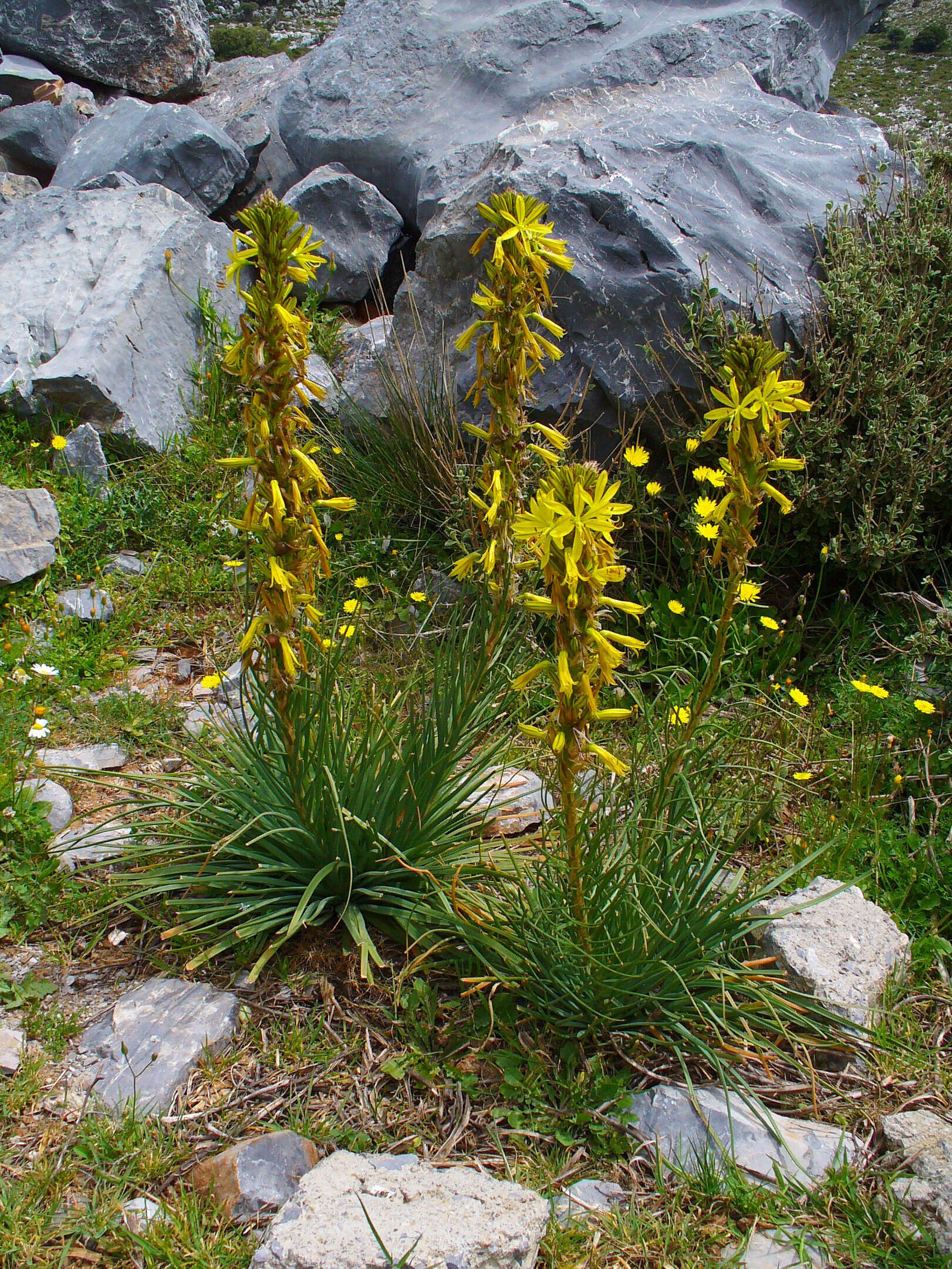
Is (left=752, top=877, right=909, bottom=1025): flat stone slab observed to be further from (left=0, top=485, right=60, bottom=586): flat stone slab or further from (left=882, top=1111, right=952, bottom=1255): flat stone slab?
(left=0, top=485, right=60, bottom=586): flat stone slab

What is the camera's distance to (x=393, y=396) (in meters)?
4.84

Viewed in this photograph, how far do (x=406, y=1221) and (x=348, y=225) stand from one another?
20.8 ft

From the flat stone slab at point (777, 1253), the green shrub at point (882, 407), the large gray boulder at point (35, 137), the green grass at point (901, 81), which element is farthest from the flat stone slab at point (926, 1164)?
the large gray boulder at point (35, 137)

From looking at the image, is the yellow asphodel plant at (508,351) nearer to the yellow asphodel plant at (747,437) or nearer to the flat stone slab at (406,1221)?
the yellow asphodel plant at (747,437)

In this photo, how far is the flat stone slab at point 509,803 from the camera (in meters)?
3.02

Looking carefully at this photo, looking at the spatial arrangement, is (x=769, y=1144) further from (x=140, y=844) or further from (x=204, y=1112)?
(x=140, y=844)

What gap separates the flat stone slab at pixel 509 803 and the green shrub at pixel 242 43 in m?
11.0

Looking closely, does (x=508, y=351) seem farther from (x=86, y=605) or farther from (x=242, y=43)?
(x=242, y=43)

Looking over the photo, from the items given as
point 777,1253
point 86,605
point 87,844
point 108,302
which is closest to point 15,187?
point 108,302

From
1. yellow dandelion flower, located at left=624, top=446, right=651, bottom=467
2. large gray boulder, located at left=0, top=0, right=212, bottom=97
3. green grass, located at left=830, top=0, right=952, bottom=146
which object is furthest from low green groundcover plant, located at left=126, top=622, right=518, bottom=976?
large gray boulder, located at left=0, top=0, right=212, bottom=97

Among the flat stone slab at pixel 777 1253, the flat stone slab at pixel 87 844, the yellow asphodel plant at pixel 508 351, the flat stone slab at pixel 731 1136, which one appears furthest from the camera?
the flat stone slab at pixel 87 844

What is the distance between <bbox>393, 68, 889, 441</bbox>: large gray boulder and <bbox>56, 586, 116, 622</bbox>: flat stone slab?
6.93ft

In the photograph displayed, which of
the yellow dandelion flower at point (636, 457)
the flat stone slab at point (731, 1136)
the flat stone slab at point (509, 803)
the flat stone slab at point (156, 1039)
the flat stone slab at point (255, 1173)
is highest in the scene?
the yellow dandelion flower at point (636, 457)

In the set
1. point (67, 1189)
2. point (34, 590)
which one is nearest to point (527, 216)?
point (67, 1189)
